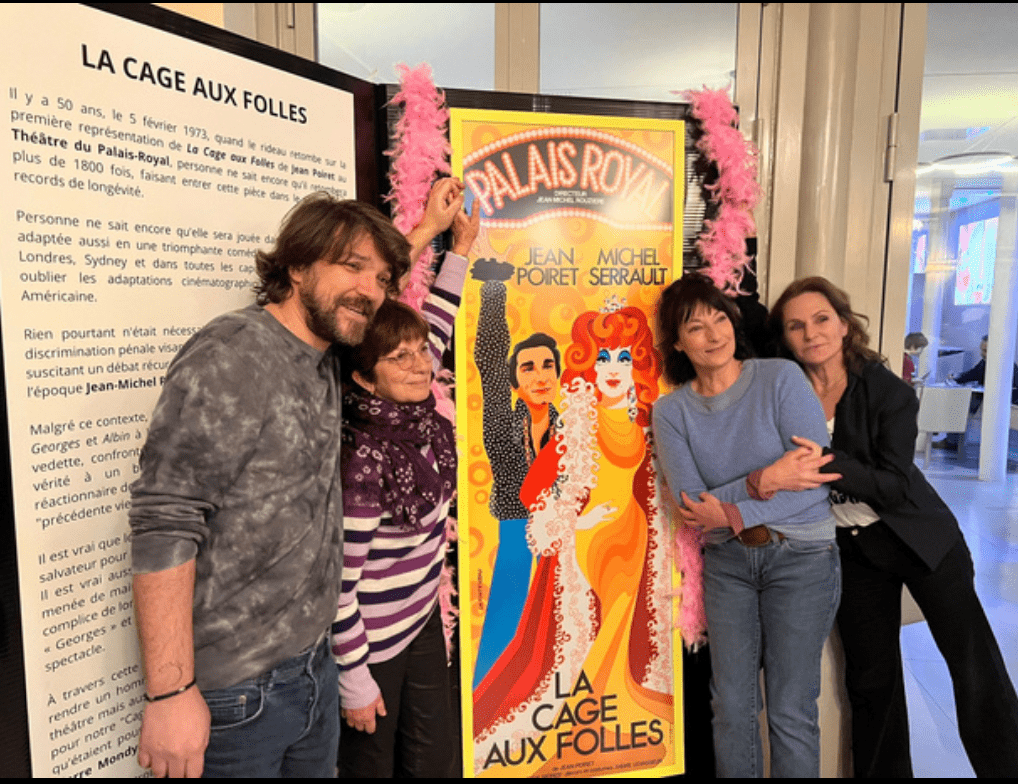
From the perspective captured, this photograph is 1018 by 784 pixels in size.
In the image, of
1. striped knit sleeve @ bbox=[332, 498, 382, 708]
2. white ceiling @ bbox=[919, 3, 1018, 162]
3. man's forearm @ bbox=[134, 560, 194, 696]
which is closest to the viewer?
man's forearm @ bbox=[134, 560, 194, 696]

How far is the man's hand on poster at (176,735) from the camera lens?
43.3 inches

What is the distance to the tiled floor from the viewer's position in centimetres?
218

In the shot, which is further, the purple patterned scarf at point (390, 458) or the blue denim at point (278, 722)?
the purple patterned scarf at point (390, 458)

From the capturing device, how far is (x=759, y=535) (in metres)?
1.82

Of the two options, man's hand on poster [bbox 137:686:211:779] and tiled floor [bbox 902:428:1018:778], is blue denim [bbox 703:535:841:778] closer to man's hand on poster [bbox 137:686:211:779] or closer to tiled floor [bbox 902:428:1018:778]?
tiled floor [bbox 902:428:1018:778]

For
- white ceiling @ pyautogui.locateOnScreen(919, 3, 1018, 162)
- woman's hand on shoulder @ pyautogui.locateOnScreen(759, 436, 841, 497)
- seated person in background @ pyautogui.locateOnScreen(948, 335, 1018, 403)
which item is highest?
white ceiling @ pyautogui.locateOnScreen(919, 3, 1018, 162)

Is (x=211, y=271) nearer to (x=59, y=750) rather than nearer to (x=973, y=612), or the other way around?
(x=59, y=750)

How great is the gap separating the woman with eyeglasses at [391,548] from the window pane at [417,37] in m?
1.00

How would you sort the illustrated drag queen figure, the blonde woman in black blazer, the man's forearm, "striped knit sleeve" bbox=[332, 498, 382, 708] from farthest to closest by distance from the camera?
1. the illustrated drag queen figure
2. the blonde woman in black blazer
3. "striped knit sleeve" bbox=[332, 498, 382, 708]
4. the man's forearm

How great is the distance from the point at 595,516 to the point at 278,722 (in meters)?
1.08

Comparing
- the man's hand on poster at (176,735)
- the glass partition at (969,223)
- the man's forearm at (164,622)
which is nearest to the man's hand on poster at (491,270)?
the man's forearm at (164,622)

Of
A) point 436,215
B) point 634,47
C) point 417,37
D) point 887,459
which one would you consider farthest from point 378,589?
point 634,47

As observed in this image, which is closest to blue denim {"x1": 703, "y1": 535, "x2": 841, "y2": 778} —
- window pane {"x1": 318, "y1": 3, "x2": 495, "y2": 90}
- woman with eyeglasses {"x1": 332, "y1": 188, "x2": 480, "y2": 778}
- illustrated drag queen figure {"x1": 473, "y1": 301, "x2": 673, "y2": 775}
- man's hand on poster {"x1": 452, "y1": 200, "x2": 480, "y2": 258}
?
illustrated drag queen figure {"x1": 473, "y1": 301, "x2": 673, "y2": 775}

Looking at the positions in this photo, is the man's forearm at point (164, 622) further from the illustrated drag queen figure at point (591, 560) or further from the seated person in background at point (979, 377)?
the seated person in background at point (979, 377)
